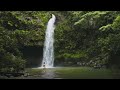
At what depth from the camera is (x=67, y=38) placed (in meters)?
16.6

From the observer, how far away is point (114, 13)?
1326 centimetres

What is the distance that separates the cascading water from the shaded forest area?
305 mm

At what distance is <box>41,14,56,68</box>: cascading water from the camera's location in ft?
52.7

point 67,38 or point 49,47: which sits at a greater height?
point 67,38

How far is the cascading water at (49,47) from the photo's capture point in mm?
16062

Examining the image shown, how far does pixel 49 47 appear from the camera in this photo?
16.5m

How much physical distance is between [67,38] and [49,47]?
1357 millimetres

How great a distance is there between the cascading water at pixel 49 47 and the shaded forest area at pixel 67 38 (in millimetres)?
Result: 305

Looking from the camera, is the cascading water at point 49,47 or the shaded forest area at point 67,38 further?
the cascading water at point 49,47
